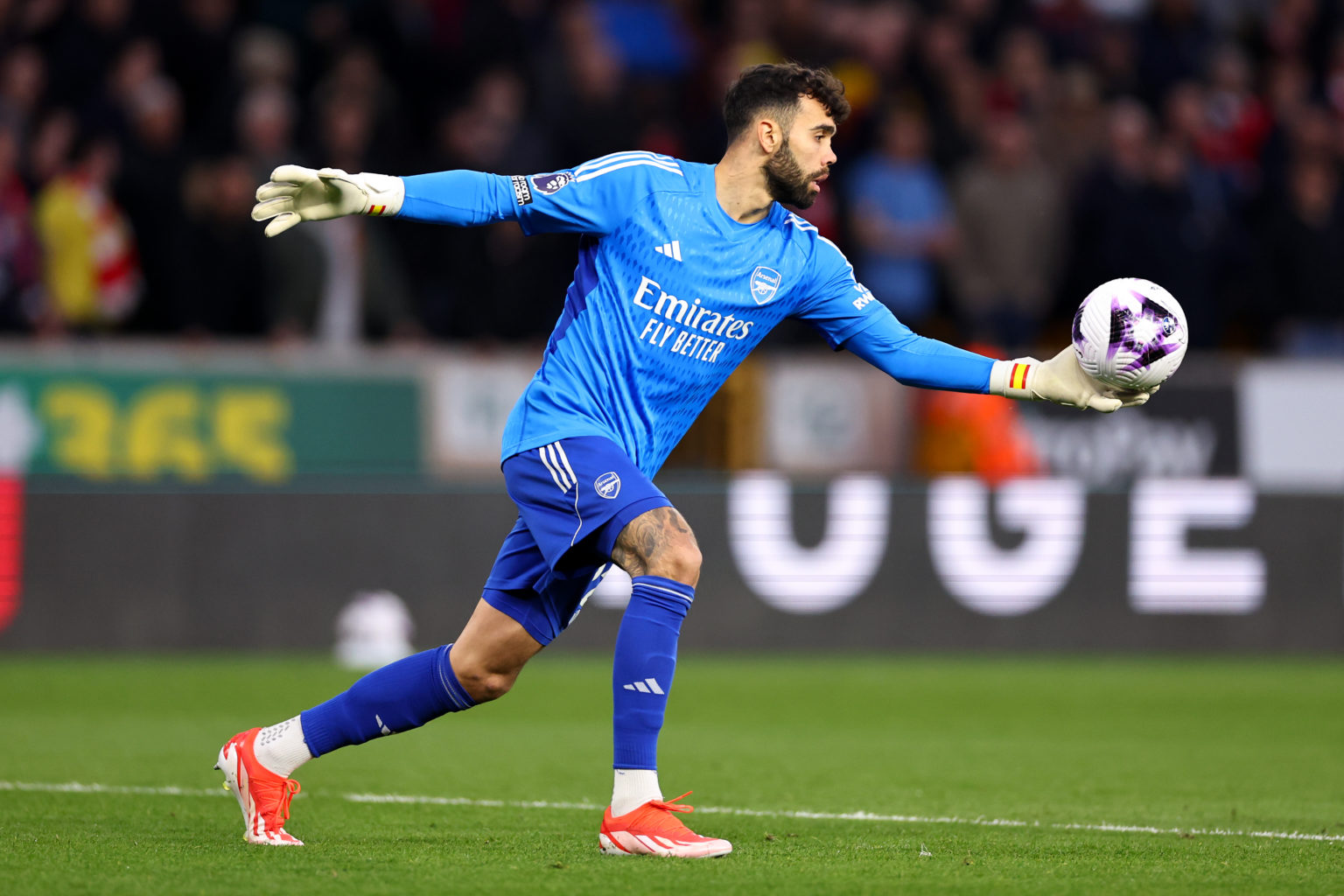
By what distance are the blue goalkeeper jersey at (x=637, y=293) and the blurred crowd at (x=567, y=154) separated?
25.4ft

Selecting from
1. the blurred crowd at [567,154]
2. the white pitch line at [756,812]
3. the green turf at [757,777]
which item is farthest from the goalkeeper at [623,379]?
the blurred crowd at [567,154]

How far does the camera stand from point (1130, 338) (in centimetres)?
536

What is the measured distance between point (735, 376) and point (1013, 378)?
748 cm

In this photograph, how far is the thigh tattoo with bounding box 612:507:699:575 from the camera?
5.02 meters

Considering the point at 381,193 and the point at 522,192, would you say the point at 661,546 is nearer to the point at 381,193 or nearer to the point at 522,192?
the point at 522,192

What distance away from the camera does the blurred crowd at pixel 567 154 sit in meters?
12.7

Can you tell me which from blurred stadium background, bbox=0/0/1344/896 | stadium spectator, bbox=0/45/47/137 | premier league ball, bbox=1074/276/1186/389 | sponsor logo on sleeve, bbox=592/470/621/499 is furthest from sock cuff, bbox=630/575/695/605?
stadium spectator, bbox=0/45/47/137

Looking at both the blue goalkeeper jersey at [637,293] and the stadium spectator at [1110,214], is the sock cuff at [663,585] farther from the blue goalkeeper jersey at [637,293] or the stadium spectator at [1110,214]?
the stadium spectator at [1110,214]

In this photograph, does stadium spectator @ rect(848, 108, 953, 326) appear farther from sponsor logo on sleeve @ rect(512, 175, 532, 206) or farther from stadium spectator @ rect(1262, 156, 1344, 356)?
sponsor logo on sleeve @ rect(512, 175, 532, 206)

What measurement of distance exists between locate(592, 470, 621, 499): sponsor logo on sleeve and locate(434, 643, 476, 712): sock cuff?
0.71 meters

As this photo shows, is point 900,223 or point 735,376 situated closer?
point 735,376

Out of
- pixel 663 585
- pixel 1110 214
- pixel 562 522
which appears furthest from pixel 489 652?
pixel 1110 214

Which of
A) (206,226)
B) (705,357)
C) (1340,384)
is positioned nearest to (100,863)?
(705,357)

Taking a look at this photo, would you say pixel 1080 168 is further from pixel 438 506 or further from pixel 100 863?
pixel 100 863
